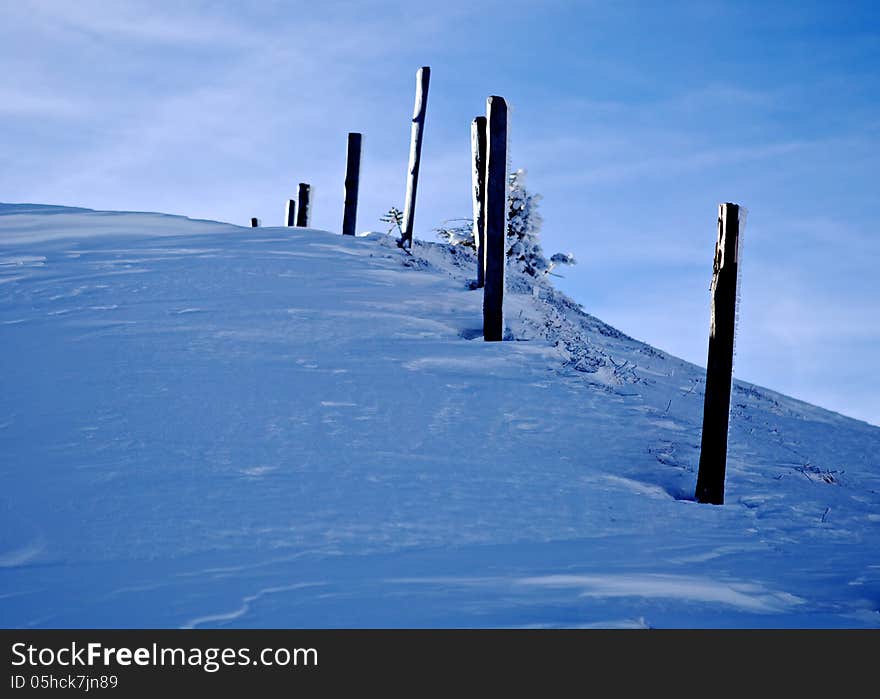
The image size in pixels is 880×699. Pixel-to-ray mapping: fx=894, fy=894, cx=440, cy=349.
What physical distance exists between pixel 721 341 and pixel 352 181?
11340mm

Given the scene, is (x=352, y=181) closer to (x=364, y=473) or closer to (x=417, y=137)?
(x=417, y=137)

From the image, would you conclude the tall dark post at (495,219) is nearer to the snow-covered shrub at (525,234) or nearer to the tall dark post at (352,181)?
the tall dark post at (352,181)

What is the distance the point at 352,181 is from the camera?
1797 centimetres

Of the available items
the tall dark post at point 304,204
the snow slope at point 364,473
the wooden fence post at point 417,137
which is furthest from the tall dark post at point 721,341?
the tall dark post at point 304,204

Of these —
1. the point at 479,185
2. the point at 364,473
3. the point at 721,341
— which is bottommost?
the point at 364,473

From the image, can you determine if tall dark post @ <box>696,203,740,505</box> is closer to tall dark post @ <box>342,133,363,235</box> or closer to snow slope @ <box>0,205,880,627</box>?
snow slope @ <box>0,205,880,627</box>

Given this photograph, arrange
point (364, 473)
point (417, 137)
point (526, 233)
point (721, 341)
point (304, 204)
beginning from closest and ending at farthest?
point (364, 473), point (721, 341), point (417, 137), point (304, 204), point (526, 233)

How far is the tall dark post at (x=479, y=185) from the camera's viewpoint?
1377 centimetres

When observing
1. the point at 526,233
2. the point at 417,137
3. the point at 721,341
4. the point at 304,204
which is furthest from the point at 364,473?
the point at 526,233

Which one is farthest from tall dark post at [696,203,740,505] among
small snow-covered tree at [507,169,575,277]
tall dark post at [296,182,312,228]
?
small snow-covered tree at [507,169,575,277]

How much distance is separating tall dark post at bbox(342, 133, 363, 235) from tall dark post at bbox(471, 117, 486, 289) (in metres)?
3.72
